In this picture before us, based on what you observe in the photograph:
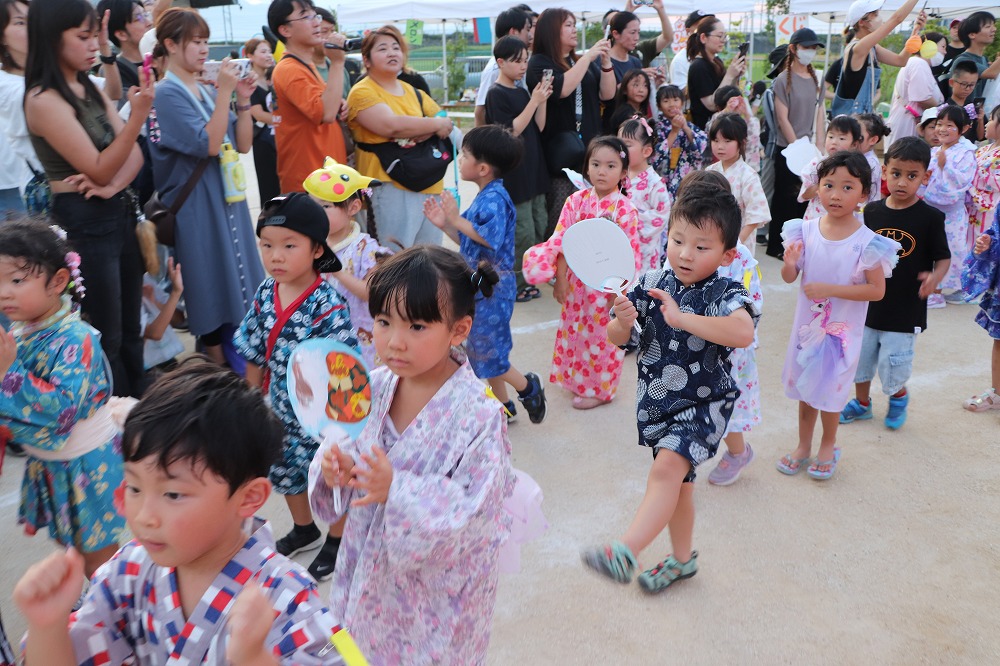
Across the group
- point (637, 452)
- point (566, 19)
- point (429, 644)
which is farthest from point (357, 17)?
point (429, 644)

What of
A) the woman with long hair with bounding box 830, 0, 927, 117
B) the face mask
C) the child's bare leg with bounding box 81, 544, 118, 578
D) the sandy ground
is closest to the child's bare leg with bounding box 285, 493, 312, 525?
the sandy ground

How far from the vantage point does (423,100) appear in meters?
5.08

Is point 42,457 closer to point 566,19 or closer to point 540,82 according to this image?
point 540,82

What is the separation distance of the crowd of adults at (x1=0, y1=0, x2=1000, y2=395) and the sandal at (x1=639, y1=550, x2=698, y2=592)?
5.10ft

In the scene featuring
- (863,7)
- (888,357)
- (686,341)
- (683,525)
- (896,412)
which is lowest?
(896,412)

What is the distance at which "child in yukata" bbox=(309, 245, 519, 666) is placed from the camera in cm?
175

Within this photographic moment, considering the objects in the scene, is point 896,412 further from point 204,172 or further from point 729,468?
point 204,172

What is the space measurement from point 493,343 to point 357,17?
9.10 metres

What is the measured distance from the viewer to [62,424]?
7.54ft

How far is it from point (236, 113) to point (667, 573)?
342 centimetres

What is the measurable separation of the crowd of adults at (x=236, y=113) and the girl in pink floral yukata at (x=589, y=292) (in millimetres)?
1098

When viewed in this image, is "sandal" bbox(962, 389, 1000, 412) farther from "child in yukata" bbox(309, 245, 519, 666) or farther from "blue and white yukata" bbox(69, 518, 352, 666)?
"blue and white yukata" bbox(69, 518, 352, 666)

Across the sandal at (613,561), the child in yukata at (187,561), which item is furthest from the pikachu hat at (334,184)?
the child in yukata at (187,561)

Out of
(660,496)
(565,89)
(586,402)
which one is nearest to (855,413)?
(586,402)
